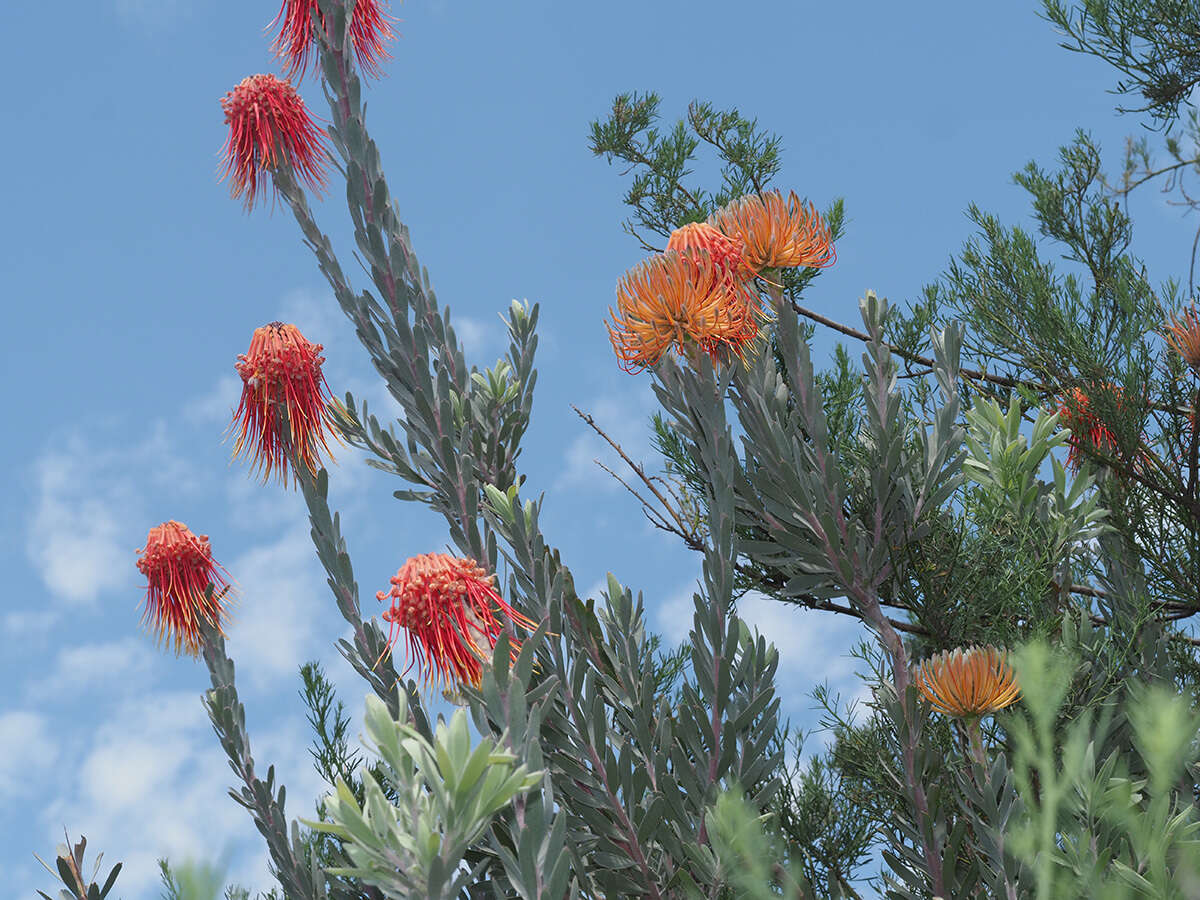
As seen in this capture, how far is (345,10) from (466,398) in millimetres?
977

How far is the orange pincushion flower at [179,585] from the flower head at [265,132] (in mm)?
902

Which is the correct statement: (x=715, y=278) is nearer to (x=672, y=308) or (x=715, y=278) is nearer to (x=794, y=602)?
(x=672, y=308)

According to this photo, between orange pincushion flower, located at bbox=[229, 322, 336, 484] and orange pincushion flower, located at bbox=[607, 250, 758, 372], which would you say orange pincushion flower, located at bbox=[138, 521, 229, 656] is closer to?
orange pincushion flower, located at bbox=[229, 322, 336, 484]

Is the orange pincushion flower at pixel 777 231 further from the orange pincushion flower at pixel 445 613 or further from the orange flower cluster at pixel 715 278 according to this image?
the orange pincushion flower at pixel 445 613

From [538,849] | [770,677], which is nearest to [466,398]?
[770,677]

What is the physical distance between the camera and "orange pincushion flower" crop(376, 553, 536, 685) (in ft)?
6.82

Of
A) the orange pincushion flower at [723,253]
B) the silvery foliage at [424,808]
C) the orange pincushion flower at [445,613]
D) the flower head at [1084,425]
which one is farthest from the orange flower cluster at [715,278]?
the silvery foliage at [424,808]

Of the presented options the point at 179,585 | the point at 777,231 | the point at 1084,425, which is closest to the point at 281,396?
the point at 179,585

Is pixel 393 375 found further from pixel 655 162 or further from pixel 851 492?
pixel 655 162

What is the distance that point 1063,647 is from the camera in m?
2.81

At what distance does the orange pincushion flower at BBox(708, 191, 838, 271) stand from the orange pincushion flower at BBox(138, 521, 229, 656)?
5.32 feet

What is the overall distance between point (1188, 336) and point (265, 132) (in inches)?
111

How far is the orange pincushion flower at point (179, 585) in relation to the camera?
3000 millimetres

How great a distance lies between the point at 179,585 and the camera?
3.01m
